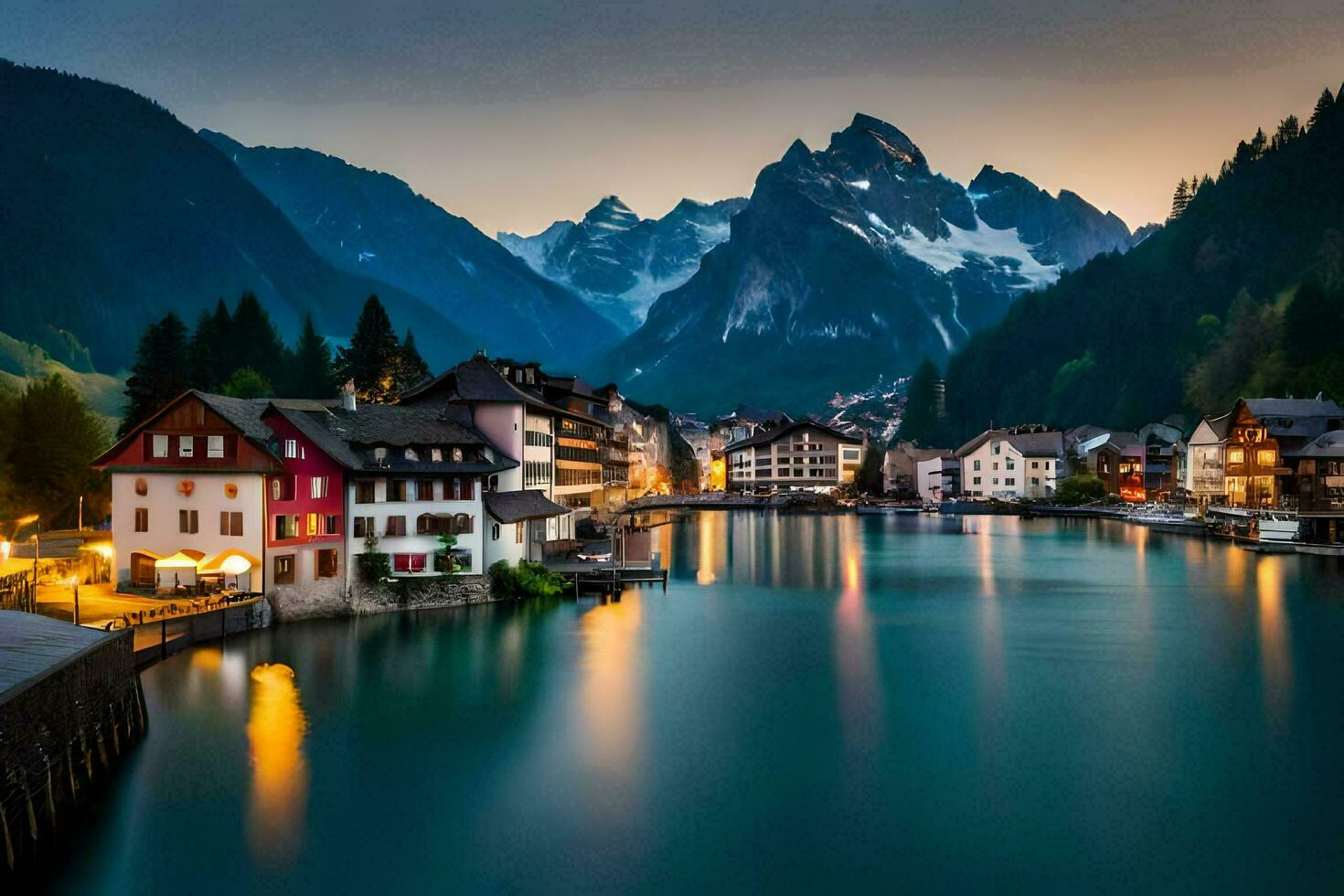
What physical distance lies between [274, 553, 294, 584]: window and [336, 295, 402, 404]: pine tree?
6580cm

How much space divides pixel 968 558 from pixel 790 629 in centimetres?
4247

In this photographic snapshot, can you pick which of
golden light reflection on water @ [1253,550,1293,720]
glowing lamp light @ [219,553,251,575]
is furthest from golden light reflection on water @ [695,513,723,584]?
golden light reflection on water @ [1253,550,1293,720]

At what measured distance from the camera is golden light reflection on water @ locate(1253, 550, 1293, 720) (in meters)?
40.5

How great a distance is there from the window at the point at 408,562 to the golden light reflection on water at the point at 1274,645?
4061 cm

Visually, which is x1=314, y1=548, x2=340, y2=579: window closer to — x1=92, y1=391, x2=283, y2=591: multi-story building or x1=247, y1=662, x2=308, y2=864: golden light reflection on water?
x1=92, y1=391, x2=283, y2=591: multi-story building

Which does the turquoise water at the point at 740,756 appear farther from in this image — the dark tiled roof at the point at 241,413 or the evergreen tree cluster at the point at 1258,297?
the evergreen tree cluster at the point at 1258,297

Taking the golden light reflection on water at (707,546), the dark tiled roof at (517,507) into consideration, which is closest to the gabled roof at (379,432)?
the dark tiled roof at (517,507)

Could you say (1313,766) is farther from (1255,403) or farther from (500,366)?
(1255,403)

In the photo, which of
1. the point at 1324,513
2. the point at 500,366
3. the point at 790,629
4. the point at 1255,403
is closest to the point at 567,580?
the point at 790,629

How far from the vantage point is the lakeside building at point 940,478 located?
18750 cm

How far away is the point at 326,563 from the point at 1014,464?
460 feet

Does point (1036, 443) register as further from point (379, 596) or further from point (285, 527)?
point (285, 527)

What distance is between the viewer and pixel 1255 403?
11756 cm

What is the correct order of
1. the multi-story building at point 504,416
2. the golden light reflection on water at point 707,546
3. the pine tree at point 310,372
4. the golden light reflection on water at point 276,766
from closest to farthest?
the golden light reflection on water at point 276,766, the multi-story building at point 504,416, the golden light reflection on water at point 707,546, the pine tree at point 310,372
